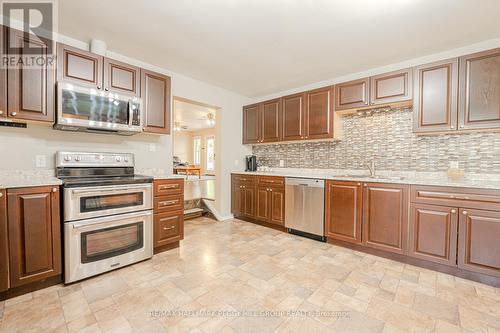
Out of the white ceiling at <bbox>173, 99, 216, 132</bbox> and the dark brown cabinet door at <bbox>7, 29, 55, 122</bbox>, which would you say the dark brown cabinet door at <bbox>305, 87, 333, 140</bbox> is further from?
the dark brown cabinet door at <bbox>7, 29, 55, 122</bbox>

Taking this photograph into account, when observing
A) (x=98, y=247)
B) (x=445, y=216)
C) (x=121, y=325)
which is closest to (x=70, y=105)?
(x=98, y=247)

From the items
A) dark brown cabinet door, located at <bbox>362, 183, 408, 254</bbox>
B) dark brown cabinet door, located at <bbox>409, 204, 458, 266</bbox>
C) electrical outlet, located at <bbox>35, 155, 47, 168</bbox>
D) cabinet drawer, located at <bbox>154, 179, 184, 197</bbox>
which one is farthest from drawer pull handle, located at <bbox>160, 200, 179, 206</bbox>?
dark brown cabinet door, located at <bbox>409, 204, 458, 266</bbox>

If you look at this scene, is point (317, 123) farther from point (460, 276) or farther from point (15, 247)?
point (15, 247)

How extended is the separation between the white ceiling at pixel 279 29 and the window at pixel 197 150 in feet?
25.2

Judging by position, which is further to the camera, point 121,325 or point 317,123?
point 317,123

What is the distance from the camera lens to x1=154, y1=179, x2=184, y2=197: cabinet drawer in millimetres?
2655

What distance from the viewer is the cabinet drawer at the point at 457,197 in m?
2.04

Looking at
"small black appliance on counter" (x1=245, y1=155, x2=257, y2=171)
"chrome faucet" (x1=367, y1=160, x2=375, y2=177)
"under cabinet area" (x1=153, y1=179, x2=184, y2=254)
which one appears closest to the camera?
"under cabinet area" (x1=153, y1=179, x2=184, y2=254)

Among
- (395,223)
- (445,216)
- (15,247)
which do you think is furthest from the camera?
(395,223)

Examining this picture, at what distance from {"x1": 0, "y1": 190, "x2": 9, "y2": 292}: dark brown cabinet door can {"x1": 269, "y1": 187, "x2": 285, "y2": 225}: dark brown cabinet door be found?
9.83ft

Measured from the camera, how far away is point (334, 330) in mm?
1483

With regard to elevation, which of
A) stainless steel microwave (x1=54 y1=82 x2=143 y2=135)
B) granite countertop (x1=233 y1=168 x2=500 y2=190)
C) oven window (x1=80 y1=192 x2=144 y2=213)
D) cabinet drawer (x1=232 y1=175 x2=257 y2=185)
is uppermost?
stainless steel microwave (x1=54 y1=82 x2=143 y2=135)

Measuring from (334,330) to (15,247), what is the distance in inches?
97.8

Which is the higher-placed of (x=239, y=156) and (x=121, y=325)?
(x=239, y=156)
